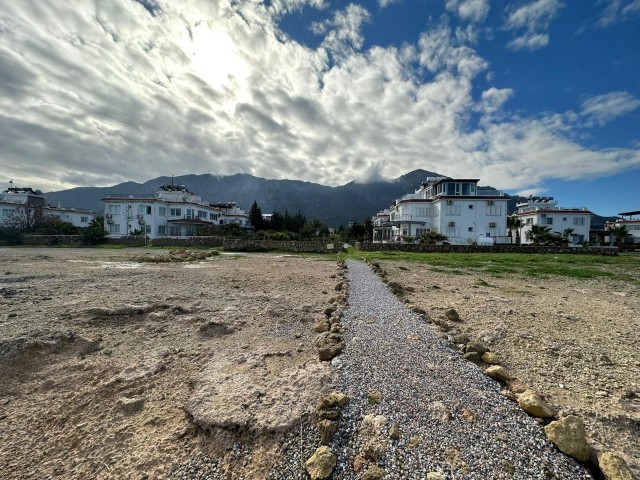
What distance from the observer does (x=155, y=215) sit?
59.2 m

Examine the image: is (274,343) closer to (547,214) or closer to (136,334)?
(136,334)

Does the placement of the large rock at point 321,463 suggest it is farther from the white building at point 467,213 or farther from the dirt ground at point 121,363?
the white building at point 467,213

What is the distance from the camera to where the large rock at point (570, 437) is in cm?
347

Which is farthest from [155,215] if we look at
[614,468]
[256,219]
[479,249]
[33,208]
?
[614,468]

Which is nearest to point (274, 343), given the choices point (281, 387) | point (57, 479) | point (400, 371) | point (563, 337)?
point (281, 387)

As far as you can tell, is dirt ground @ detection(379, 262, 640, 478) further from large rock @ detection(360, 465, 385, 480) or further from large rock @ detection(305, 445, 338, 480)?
large rock @ detection(305, 445, 338, 480)

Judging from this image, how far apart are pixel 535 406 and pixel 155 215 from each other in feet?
218

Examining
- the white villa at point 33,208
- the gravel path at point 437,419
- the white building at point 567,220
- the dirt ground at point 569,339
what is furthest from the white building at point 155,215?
the white building at point 567,220

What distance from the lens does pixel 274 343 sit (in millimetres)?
7477

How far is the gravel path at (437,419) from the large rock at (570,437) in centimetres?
10

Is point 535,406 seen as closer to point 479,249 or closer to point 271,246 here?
point 271,246

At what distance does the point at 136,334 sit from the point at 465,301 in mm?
11797

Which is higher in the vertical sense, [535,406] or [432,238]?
[432,238]

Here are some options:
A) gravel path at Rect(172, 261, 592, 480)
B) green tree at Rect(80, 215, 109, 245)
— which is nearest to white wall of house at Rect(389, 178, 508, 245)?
gravel path at Rect(172, 261, 592, 480)
